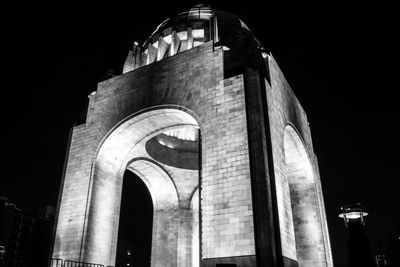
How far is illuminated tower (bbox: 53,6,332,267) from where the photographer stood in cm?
1138

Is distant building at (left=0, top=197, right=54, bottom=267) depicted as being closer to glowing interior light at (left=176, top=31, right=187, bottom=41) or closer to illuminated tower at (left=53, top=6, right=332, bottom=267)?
illuminated tower at (left=53, top=6, right=332, bottom=267)

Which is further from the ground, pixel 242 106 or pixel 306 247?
pixel 242 106

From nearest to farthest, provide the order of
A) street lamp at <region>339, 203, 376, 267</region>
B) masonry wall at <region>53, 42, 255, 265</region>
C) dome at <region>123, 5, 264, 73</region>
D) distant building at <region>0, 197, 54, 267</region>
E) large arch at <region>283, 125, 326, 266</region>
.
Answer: street lamp at <region>339, 203, 376, 267</region> → masonry wall at <region>53, 42, 255, 265</region> → large arch at <region>283, 125, 326, 266</region> → dome at <region>123, 5, 264, 73</region> → distant building at <region>0, 197, 54, 267</region>

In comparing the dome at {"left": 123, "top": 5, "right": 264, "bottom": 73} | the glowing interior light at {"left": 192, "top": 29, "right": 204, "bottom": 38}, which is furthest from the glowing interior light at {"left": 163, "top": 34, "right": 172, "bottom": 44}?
the glowing interior light at {"left": 192, "top": 29, "right": 204, "bottom": 38}

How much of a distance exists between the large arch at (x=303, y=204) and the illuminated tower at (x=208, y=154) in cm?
5

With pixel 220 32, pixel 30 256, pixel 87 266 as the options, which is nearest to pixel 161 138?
pixel 220 32

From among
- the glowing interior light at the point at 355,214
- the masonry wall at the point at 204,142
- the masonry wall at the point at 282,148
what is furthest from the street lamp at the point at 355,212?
the masonry wall at the point at 204,142

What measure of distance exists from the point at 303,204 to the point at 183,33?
1120 centimetres

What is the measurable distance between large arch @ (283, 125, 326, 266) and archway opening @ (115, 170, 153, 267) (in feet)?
55.4

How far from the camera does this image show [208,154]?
42.2 ft

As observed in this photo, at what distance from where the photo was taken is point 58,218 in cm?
1540

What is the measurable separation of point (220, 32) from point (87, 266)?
11.9m

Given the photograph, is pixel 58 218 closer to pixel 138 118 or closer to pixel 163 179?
pixel 138 118

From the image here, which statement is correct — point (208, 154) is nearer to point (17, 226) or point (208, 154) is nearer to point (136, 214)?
point (136, 214)
